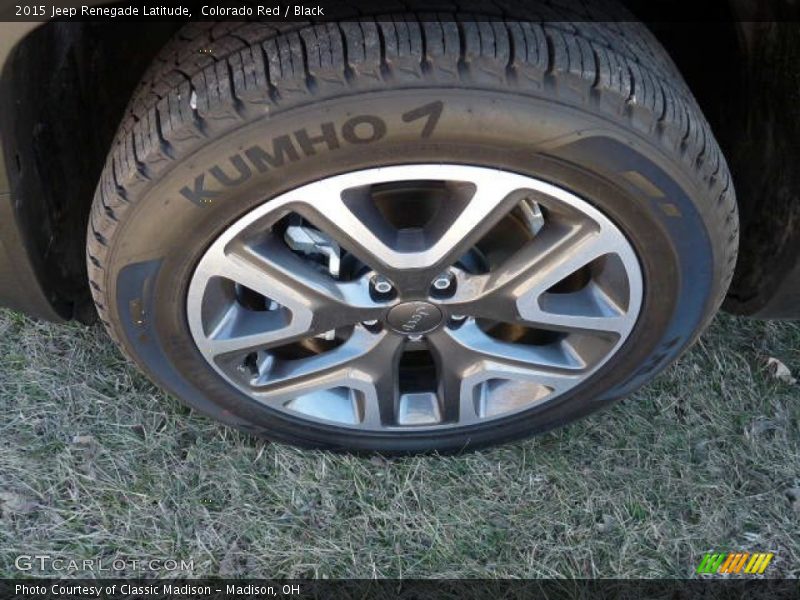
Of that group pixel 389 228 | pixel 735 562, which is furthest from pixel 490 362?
pixel 735 562

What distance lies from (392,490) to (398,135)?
→ 1068 millimetres

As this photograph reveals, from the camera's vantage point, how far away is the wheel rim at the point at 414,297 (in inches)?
71.8

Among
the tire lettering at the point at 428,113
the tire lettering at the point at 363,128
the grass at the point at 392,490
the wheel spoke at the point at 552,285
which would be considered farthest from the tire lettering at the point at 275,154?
the grass at the point at 392,490

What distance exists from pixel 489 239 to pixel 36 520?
1374mm

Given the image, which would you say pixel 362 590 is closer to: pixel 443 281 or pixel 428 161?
pixel 443 281

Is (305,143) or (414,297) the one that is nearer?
(305,143)

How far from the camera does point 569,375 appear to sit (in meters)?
2.17

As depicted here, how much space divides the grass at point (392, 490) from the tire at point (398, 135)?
0.58 m

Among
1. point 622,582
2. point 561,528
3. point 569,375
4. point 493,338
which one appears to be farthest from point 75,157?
point 622,582

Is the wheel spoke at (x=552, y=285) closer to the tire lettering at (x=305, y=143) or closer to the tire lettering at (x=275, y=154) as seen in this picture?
the tire lettering at (x=305, y=143)

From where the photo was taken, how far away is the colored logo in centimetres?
226

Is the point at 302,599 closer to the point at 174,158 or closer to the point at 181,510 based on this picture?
the point at 181,510

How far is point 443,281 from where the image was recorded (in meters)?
1.98

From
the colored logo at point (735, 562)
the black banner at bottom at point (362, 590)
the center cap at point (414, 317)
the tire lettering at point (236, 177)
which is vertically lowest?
the black banner at bottom at point (362, 590)
